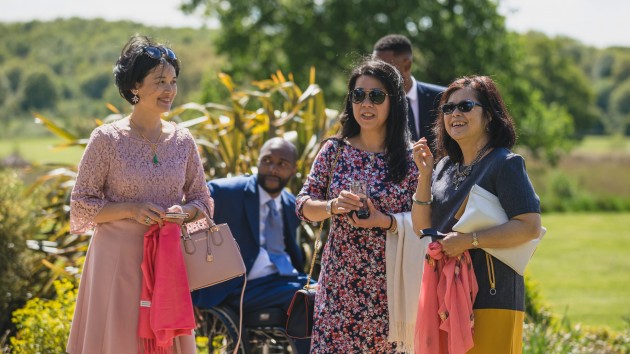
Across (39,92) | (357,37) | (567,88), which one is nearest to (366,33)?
(357,37)

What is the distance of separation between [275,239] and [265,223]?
0.40ft

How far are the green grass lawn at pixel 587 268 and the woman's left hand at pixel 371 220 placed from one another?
3748 mm

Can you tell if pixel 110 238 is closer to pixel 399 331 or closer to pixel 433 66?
pixel 399 331

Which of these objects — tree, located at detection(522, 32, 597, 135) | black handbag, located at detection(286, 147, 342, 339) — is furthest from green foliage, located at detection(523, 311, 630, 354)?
tree, located at detection(522, 32, 597, 135)

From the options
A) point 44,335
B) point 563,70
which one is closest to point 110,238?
point 44,335

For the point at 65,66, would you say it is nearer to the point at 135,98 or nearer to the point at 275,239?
the point at 275,239

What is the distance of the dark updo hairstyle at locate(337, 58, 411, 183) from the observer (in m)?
4.22

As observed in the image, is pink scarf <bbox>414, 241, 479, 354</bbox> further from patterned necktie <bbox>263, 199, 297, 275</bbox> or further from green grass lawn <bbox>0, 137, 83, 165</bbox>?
green grass lawn <bbox>0, 137, 83, 165</bbox>

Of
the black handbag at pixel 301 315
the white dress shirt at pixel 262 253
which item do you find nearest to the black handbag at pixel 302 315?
the black handbag at pixel 301 315

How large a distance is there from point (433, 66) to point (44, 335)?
2035 centimetres

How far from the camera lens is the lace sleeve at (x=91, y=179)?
13.2 feet

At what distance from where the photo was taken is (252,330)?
17.5 ft

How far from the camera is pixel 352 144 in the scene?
14.1ft

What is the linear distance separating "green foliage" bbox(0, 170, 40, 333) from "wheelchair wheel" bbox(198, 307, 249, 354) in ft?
5.66
